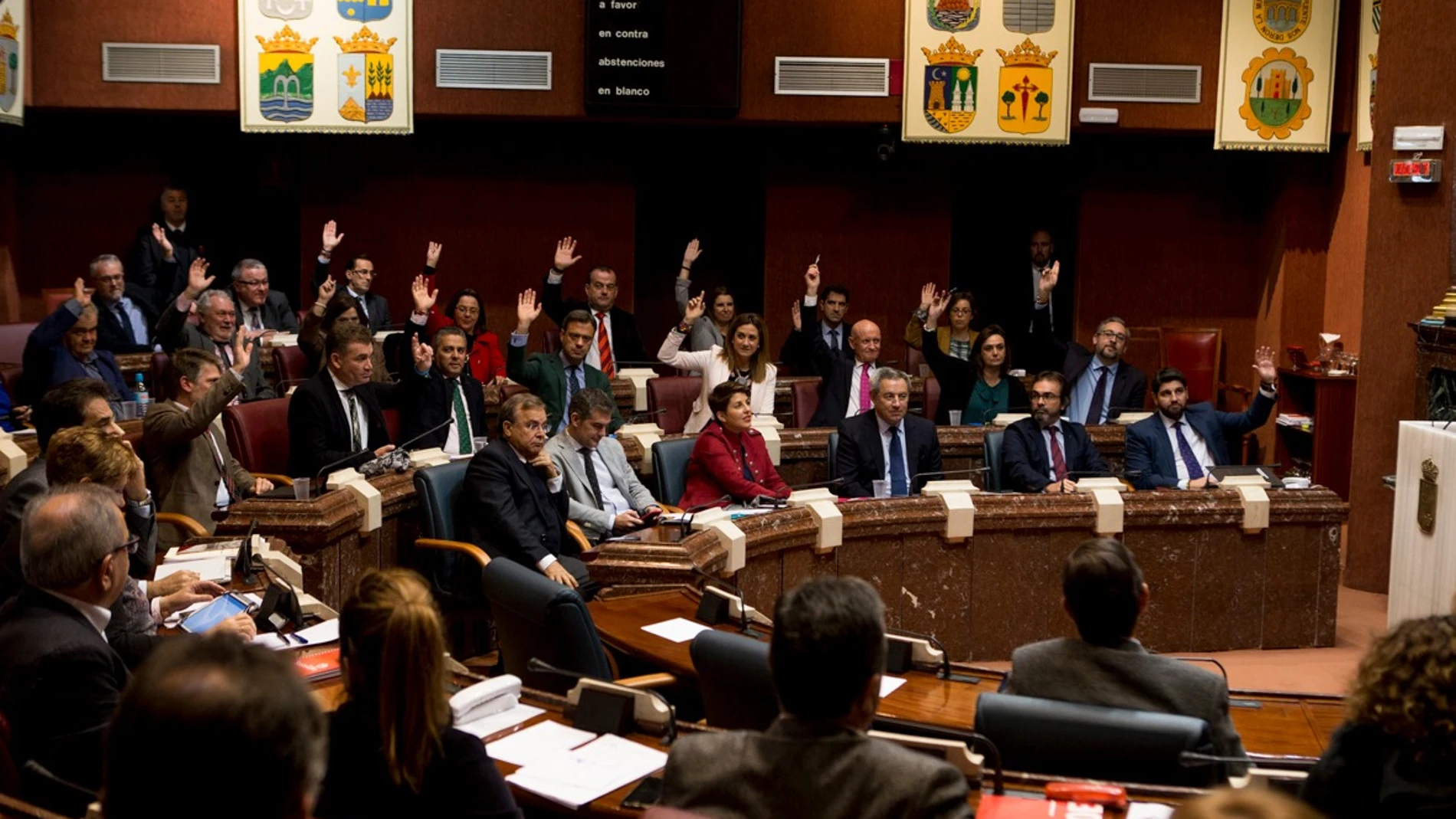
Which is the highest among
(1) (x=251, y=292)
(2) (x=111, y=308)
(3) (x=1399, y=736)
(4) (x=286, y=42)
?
(4) (x=286, y=42)

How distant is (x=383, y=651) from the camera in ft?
8.00

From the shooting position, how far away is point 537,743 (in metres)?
3.22

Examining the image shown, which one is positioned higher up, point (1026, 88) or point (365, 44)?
point (365, 44)

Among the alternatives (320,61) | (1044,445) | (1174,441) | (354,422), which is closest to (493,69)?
(320,61)

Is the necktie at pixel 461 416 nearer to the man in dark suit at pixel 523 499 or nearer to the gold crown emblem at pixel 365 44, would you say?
the man in dark suit at pixel 523 499

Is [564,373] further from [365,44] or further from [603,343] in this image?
[365,44]

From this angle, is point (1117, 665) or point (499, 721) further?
point (499, 721)

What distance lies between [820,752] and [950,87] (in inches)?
301

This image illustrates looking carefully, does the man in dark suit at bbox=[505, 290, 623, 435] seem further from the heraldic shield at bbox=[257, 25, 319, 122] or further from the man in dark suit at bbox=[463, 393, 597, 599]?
the heraldic shield at bbox=[257, 25, 319, 122]

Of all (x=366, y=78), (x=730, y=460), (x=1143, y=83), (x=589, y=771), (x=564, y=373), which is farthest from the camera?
(x=1143, y=83)

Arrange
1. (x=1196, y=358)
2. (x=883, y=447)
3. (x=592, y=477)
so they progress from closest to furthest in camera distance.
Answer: (x=592, y=477)
(x=883, y=447)
(x=1196, y=358)

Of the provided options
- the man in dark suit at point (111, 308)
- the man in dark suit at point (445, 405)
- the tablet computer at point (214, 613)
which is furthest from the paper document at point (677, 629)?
the man in dark suit at point (111, 308)

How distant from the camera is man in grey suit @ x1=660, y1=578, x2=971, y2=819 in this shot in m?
2.17

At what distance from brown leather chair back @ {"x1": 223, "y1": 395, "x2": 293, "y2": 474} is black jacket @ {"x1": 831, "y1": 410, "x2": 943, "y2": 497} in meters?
2.47
